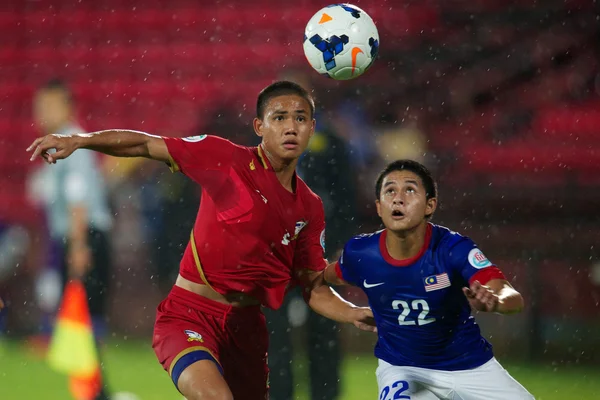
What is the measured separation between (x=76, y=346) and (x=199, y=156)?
298 cm

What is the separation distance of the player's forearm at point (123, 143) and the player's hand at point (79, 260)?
6.96ft

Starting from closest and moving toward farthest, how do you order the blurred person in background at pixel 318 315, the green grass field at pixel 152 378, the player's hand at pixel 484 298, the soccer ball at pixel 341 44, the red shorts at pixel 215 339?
the player's hand at pixel 484 298 → the red shorts at pixel 215 339 → the soccer ball at pixel 341 44 → the blurred person in background at pixel 318 315 → the green grass field at pixel 152 378

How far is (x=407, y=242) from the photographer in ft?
11.5

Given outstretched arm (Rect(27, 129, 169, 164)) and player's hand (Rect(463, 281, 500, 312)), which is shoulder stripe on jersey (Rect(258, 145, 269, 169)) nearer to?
outstretched arm (Rect(27, 129, 169, 164))

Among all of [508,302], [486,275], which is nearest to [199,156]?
[486,275]

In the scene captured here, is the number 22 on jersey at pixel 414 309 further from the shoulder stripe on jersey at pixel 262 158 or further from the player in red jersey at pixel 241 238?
the shoulder stripe on jersey at pixel 262 158

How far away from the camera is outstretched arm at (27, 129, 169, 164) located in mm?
3096

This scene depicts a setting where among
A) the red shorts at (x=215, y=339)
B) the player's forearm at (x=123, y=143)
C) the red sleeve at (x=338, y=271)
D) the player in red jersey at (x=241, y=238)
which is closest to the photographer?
the player's forearm at (x=123, y=143)

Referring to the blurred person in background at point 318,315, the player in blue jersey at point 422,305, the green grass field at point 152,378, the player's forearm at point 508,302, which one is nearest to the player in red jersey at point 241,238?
the player in blue jersey at point 422,305

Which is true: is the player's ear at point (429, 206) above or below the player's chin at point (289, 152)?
below

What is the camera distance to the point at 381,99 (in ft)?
24.9

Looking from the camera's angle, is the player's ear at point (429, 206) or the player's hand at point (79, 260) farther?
the player's hand at point (79, 260)

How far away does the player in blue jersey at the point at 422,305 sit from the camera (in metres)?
3.42

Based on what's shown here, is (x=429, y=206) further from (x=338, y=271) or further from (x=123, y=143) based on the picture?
(x=123, y=143)
